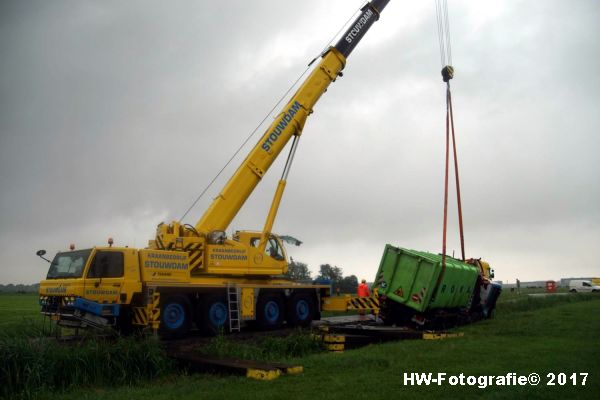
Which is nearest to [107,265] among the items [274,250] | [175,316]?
[175,316]

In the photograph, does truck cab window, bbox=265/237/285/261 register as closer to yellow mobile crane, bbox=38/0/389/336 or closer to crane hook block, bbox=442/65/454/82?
yellow mobile crane, bbox=38/0/389/336

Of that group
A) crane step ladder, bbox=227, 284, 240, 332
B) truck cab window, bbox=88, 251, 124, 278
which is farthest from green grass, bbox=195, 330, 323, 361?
truck cab window, bbox=88, 251, 124, 278

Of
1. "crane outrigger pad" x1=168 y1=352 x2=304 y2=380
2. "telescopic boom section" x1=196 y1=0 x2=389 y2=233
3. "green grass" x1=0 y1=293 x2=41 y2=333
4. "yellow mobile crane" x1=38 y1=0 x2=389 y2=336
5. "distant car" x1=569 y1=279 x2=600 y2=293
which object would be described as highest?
"telescopic boom section" x1=196 y1=0 x2=389 y2=233

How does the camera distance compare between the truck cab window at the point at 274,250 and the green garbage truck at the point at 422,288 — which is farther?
the green garbage truck at the point at 422,288

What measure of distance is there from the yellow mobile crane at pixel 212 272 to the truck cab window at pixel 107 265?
2 centimetres

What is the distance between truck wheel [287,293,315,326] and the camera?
16969 mm

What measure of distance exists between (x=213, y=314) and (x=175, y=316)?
1239 mm

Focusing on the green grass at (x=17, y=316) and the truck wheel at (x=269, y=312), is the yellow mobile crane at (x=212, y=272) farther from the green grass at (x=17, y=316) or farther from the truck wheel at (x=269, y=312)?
the green grass at (x=17, y=316)

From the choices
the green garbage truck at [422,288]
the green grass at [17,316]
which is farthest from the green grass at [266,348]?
the green garbage truck at [422,288]

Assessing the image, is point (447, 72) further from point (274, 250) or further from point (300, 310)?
point (300, 310)

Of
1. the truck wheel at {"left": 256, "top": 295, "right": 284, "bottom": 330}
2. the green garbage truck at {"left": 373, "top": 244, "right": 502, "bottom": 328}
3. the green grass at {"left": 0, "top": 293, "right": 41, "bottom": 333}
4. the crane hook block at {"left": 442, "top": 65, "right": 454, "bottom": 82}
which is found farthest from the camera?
the crane hook block at {"left": 442, "top": 65, "right": 454, "bottom": 82}

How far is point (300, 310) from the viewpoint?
17.3 m

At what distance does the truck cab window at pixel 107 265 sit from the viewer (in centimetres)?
1261

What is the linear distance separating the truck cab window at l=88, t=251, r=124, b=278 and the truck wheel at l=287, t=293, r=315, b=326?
6.14 metres
